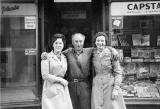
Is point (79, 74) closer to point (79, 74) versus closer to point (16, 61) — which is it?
point (79, 74)

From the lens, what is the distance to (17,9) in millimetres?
7844

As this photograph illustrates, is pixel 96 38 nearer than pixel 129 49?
Yes

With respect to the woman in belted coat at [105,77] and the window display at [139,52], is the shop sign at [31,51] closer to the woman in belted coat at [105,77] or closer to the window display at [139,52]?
the window display at [139,52]

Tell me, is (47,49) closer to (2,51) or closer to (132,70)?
(2,51)

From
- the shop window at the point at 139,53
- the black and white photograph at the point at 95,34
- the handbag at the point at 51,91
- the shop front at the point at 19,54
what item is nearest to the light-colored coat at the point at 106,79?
the handbag at the point at 51,91

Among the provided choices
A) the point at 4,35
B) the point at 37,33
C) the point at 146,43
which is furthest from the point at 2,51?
the point at 146,43

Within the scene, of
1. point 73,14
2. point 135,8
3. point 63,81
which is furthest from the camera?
point 73,14

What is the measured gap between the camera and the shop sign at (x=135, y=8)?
7789mm

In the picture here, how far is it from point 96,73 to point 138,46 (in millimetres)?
2411

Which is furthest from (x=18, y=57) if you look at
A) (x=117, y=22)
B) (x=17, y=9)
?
(x=117, y=22)

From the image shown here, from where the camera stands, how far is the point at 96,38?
231 inches

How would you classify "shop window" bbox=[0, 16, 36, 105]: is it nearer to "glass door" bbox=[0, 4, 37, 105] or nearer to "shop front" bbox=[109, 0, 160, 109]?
"glass door" bbox=[0, 4, 37, 105]

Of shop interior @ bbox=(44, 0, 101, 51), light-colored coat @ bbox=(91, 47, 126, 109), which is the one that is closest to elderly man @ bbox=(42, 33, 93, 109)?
light-colored coat @ bbox=(91, 47, 126, 109)

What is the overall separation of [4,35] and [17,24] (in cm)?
38
